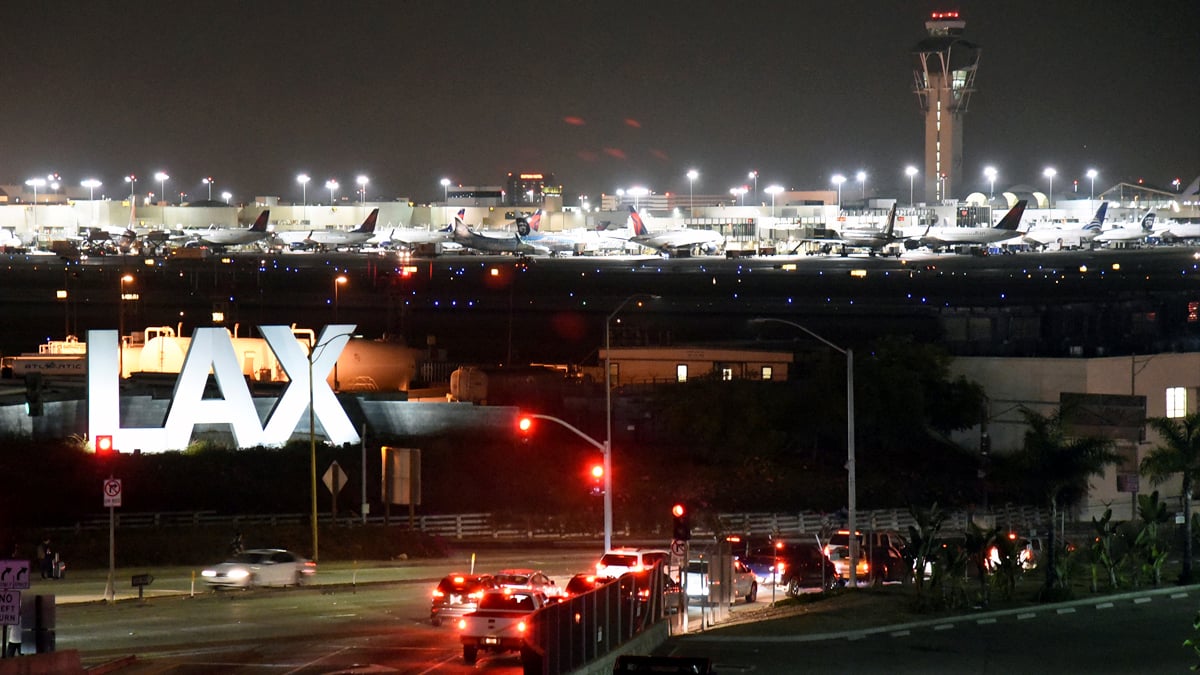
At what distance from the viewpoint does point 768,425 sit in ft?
200

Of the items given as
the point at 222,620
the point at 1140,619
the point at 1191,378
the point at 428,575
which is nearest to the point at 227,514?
the point at 428,575

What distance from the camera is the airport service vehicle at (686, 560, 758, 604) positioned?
3378 cm

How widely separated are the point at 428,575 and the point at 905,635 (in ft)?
51.3

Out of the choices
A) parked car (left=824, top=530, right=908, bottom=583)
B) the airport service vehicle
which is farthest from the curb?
parked car (left=824, top=530, right=908, bottom=583)

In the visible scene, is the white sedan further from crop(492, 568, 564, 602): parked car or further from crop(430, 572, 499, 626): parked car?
crop(430, 572, 499, 626): parked car

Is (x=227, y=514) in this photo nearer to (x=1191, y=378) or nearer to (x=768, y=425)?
(x=768, y=425)

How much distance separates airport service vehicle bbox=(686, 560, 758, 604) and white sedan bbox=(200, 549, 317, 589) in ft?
31.5

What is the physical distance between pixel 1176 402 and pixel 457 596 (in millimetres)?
37636

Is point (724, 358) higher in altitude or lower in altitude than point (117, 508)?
higher

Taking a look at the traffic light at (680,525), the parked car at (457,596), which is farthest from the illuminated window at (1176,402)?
the parked car at (457,596)

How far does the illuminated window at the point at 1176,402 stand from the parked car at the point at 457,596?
36408 mm

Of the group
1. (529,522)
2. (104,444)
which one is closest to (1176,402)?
(529,522)

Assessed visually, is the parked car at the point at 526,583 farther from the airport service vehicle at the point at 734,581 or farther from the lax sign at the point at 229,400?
the lax sign at the point at 229,400

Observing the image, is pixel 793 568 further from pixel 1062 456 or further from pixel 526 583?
pixel 1062 456
